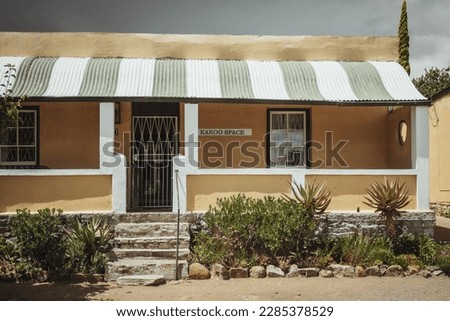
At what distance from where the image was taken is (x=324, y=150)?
1178 centimetres

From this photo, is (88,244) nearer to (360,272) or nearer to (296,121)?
(360,272)

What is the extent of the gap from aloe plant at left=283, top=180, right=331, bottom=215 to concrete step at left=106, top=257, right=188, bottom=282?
2528 mm

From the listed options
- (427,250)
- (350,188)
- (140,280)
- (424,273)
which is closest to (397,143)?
(350,188)

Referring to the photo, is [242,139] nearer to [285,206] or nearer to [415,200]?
[285,206]

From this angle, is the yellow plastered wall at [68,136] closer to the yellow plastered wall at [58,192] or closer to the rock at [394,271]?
the yellow plastered wall at [58,192]

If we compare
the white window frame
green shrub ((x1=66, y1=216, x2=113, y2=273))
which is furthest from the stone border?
the white window frame

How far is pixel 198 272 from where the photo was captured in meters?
8.47

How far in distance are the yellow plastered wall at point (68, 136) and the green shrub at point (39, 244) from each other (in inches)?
104

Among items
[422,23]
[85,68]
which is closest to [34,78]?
[85,68]

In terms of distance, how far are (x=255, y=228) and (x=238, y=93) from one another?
2.90m

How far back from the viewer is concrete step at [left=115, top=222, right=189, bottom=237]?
919cm

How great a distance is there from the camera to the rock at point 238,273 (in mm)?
8578

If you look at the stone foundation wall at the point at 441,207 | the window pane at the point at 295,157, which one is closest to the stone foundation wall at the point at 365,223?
the window pane at the point at 295,157

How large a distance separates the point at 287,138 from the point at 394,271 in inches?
166
